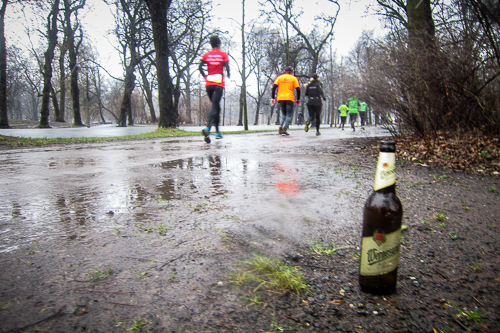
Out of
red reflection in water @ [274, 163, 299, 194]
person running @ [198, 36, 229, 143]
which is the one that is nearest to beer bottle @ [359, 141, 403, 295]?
red reflection in water @ [274, 163, 299, 194]

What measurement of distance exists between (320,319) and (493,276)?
3.56 ft

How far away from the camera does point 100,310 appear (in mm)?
1237

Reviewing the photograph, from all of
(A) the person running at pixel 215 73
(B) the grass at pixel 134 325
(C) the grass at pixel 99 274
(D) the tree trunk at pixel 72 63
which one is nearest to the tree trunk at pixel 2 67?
(D) the tree trunk at pixel 72 63

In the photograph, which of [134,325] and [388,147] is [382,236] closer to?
[388,147]

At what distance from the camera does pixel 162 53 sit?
13.6m

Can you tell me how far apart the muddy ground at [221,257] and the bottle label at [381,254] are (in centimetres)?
13

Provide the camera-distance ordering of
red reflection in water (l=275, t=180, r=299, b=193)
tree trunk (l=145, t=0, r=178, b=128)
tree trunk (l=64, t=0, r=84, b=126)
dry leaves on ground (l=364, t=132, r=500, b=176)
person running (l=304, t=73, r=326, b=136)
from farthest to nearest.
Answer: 1. tree trunk (l=64, t=0, r=84, b=126)
2. tree trunk (l=145, t=0, r=178, b=128)
3. person running (l=304, t=73, r=326, b=136)
4. dry leaves on ground (l=364, t=132, r=500, b=176)
5. red reflection in water (l=275, t=180, r=299, b=193)

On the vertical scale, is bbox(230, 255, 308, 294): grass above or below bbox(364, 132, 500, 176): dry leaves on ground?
below

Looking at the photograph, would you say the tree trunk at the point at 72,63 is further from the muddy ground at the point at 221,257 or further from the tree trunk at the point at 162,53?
the muddy ground at the point at 221,257

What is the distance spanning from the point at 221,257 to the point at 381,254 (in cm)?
81

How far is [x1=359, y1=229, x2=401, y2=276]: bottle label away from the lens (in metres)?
1.45

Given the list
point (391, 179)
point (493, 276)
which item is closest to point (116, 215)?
point (391, 179)

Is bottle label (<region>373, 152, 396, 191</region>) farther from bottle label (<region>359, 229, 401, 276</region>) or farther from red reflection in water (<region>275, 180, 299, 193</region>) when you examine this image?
red reflection in water (<region>275, 180, 299, 193</region>)

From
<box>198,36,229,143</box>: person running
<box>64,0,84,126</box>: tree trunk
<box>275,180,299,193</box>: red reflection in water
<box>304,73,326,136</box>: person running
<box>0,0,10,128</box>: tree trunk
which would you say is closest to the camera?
<box>275,180,299,193</box>: red reflection in water
